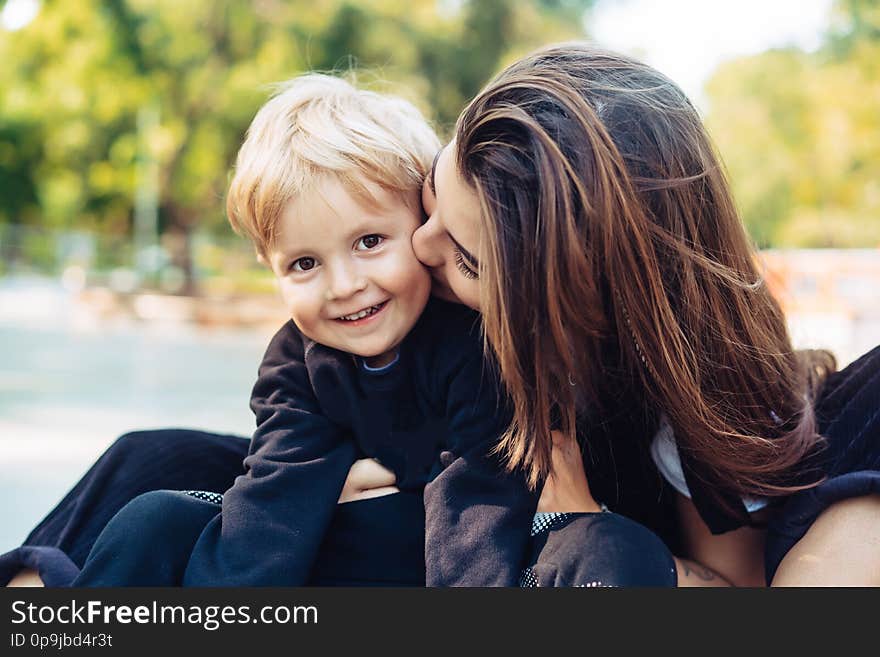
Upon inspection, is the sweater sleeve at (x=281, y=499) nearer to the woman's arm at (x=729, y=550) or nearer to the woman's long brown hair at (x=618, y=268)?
the woman's long brown hair at (x=618, y=268)

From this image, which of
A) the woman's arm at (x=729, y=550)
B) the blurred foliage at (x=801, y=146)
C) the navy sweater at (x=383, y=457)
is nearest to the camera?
the navy sweater at (x=383, y=457)

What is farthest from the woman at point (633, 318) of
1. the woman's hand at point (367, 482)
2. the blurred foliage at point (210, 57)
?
the blurred foliage at point (210, 57)

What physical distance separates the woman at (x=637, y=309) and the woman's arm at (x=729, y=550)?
3.2 inches

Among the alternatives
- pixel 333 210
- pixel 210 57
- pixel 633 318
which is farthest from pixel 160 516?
pixel 210 57

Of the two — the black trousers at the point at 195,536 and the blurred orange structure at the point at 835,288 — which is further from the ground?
the black trousers at the point at 195,536

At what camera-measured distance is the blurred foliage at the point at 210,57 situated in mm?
12000

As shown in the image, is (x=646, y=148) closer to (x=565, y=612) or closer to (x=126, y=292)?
(x=565, y=612)

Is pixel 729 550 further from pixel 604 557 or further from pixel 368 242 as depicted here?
pixel 368 242

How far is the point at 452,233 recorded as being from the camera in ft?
4.70

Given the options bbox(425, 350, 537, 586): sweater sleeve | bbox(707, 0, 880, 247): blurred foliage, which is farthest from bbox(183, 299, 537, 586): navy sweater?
bbox(707, 0, 880, 247): blurred foliage

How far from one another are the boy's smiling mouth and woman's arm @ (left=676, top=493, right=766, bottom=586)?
2.13 ft

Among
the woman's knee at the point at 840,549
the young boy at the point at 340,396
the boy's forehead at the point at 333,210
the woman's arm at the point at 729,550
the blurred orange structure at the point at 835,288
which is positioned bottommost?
the blurred orange structure at the point at 835,288

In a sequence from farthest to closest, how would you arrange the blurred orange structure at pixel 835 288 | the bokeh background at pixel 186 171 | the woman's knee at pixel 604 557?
the blurred orange structure at pixel 835 288 → the bokeh background at pixel 186 171 → the woman's knee at pixel 604 557

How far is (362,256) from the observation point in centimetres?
155
